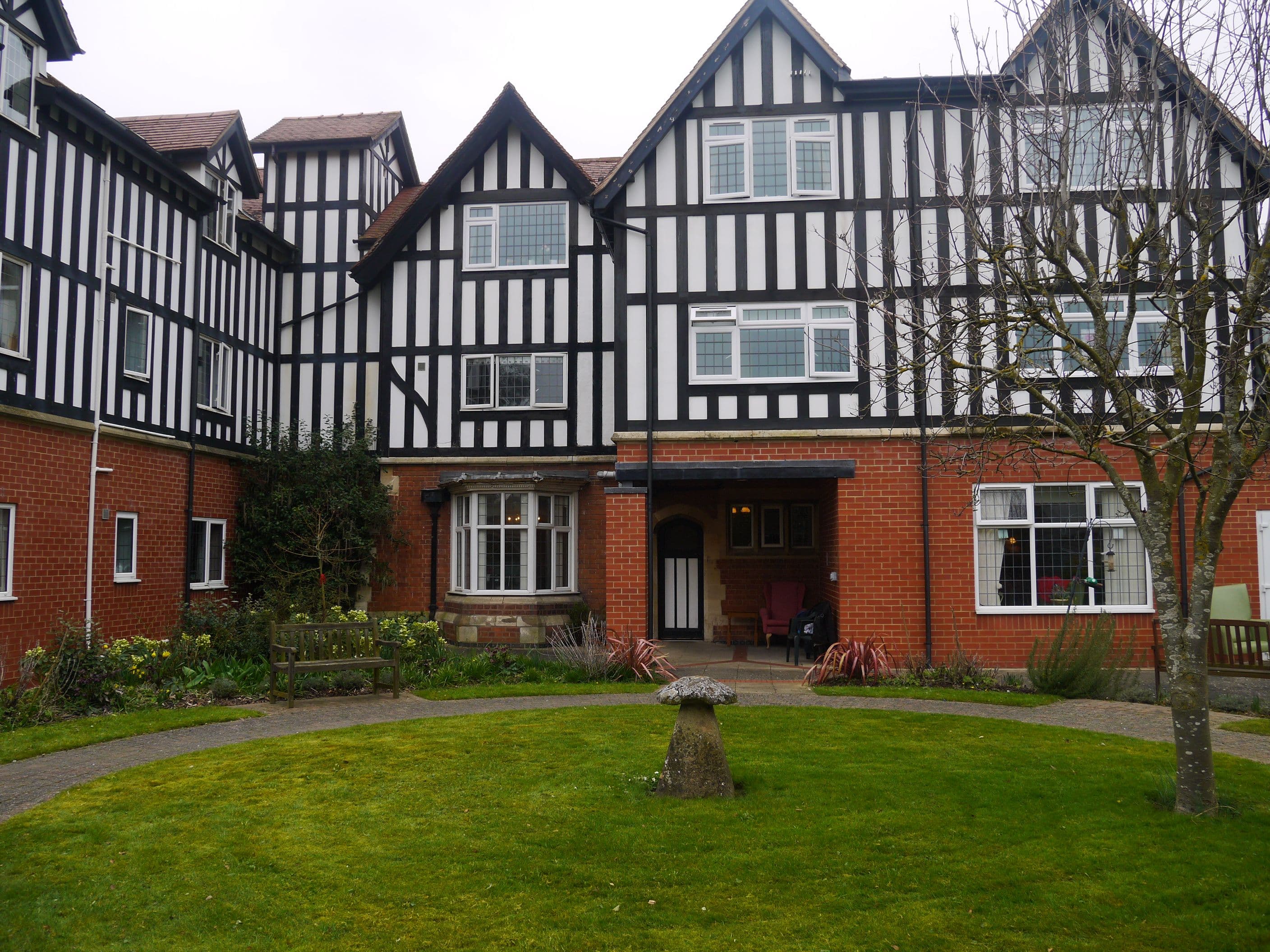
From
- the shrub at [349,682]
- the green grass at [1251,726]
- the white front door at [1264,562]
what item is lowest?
the green grass at [1251,726]

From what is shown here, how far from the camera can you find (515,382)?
57.9ft

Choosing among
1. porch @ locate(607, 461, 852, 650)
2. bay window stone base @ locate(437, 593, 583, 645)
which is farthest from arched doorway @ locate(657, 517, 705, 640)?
bay window stone base @ locate(437, 593, 583, 645)

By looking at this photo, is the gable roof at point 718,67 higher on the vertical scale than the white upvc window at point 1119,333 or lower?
higher

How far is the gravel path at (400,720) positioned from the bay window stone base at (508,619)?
481 centimetres

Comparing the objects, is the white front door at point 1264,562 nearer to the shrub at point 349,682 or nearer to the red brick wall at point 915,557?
the red brick wall at point 915,557

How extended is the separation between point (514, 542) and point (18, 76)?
9.64 m

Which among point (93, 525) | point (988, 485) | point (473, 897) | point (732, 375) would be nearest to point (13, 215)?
point (93, 525)

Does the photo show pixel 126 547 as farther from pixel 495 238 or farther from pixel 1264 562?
pixel 1264 562

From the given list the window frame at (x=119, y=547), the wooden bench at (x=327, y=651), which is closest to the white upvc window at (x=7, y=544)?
the window frame at (x=119, y=547)

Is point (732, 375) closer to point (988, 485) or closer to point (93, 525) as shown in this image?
point (988, 485)

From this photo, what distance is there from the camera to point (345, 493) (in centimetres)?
1677

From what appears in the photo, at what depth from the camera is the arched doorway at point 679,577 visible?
17484mm

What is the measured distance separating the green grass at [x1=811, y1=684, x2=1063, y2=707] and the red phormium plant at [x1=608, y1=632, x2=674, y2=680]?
2006 mm

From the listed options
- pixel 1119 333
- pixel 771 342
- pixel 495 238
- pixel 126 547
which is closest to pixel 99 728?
pixel 126 547
